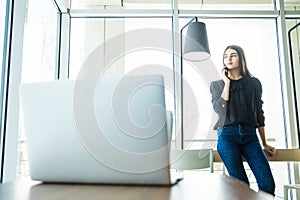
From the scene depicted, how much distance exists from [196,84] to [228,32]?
1049mm

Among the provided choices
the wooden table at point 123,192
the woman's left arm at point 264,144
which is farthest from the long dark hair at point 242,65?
the wooden table at point 123,192

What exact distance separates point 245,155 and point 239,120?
23 centimetres

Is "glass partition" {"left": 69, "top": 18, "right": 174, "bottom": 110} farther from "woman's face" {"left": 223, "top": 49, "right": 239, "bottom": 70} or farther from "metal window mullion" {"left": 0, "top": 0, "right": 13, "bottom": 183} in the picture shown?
"metal window mullion" {"left": 0, "top": 0, "right": 13, "bottom": 183}

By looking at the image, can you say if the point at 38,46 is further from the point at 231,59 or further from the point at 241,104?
the point at 241,104

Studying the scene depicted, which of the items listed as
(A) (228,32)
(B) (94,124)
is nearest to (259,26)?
(A) (228,32)

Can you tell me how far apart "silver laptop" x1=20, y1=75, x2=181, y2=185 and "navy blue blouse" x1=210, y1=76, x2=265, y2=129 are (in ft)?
4.18

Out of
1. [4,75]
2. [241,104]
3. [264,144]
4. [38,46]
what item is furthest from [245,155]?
[38,46]

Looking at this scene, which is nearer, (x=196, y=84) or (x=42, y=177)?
(x=42, y=177)

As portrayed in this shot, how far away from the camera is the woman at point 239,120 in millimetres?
1817

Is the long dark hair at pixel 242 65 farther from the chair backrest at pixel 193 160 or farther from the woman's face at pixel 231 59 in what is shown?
the chair backrest at pixel 193 160

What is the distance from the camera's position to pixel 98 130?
71 cm

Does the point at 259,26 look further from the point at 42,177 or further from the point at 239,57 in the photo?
the point at 42,177

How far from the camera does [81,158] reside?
0.72 metres

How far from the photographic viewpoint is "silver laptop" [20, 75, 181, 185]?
26.5 inches
